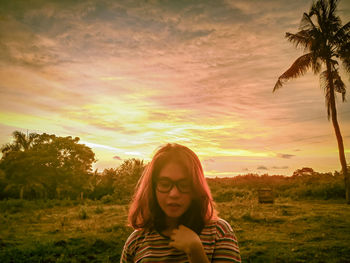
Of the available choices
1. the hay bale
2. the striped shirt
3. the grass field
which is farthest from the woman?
the hay bale

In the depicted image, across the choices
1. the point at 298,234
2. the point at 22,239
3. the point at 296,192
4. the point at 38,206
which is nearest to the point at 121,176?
the point at 38,206

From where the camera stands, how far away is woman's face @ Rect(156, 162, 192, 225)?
1.87 m

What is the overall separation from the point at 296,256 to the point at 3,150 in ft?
134

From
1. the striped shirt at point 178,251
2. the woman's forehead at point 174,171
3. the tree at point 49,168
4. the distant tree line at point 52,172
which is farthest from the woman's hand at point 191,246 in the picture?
the tree at point 49,168

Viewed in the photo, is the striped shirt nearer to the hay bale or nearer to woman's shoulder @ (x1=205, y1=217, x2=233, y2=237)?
woman's shoulder @ (x1=205, y1=217, x2=233, y2=237)

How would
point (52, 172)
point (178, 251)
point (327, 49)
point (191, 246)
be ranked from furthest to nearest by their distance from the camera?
point (52, 172) < point (327, 49) < point (178, 251) < point (191, 246)

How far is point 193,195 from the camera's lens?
1920 millimetres

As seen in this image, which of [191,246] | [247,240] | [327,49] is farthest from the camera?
[327,49]

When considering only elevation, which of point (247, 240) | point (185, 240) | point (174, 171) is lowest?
point (247, 240)

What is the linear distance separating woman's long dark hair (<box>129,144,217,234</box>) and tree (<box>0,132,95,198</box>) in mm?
32996

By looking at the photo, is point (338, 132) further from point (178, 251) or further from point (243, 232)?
point (178, 251)

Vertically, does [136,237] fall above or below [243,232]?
above

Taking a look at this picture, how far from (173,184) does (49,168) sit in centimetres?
3563

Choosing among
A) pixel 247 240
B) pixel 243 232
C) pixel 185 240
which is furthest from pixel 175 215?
pixel 243 232
